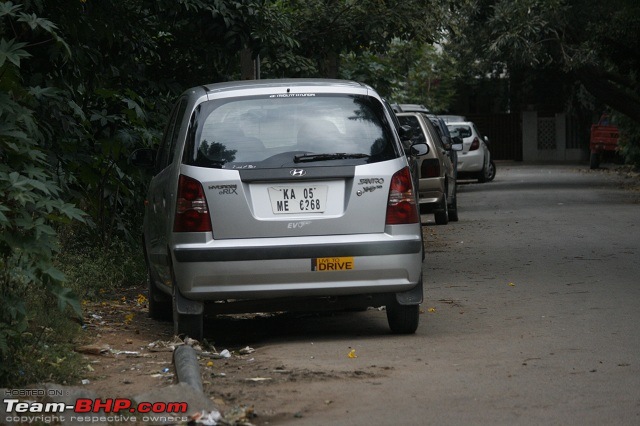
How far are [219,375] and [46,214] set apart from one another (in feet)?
4.86

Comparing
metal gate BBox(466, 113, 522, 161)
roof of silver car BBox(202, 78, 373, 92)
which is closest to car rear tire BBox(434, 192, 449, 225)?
roof of silver car BBox(202, 78, 373, 92)

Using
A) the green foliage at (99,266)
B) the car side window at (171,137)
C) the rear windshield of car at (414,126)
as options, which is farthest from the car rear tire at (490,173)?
the car side window at (171,137)

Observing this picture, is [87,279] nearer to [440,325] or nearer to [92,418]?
[440,325]

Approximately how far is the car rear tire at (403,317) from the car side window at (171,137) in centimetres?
203

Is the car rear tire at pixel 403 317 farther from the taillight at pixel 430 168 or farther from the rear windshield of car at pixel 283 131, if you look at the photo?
the taillight at pixel 430 168

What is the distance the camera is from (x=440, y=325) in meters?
9.96

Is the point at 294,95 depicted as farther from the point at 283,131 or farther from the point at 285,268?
the point at 285,268

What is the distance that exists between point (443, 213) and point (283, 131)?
12.3 m

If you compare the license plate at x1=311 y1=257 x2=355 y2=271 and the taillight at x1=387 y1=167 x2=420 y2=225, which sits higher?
the taillight at x1=387 y1=167 x2=420 y2=225

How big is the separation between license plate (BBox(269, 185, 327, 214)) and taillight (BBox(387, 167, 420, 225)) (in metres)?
0.48

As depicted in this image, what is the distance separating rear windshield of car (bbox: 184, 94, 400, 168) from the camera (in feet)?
29.6

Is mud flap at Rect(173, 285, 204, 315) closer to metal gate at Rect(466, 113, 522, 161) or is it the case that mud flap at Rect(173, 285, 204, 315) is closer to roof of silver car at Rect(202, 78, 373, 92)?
roof of silver car at Rect(202, 78, 373, 92)

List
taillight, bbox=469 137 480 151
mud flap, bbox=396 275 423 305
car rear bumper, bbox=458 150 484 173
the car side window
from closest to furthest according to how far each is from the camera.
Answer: mud flap, bbox=396 275 423 305, the car side window, taillight, bbox=469 137 480 151, car rear bumper, bbox=458 150 484 173

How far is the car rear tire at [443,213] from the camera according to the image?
67.7 feet
